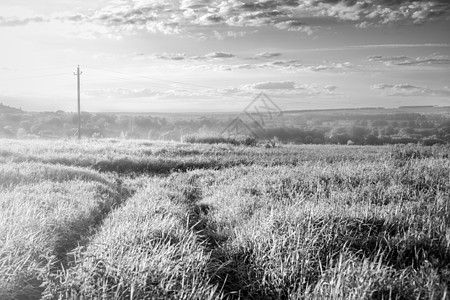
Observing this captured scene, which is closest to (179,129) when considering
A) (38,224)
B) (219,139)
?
(219,139)

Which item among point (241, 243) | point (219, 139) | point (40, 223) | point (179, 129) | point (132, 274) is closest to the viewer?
point (132, 274)

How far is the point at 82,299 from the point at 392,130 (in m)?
89.9

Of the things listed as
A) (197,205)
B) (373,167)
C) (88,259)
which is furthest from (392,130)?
(88,259)

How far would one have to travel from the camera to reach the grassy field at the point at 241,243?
16.0 feet

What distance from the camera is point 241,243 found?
6.79 m

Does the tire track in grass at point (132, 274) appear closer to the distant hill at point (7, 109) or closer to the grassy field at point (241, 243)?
the grassy field at point (241, 243)

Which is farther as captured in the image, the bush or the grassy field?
the bush

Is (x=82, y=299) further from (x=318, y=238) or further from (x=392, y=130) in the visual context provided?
(x=392, y=130)

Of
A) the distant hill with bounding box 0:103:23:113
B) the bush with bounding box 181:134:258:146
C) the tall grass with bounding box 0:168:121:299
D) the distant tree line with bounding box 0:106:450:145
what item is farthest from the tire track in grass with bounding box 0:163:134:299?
the distant hill with bounding box 0:103:23:113

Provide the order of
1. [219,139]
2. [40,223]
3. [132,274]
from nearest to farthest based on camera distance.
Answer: [132,274]
[40,223]
[219,139]

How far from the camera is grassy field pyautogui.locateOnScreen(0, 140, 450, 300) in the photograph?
16.0 ft

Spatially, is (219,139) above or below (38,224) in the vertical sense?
below

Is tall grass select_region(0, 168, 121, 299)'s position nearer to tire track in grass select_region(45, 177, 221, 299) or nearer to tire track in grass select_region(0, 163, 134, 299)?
tire track in grass select_region(0, 163, 134, 299)

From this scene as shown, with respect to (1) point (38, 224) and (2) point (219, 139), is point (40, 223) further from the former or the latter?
(2) point (219, 139)
